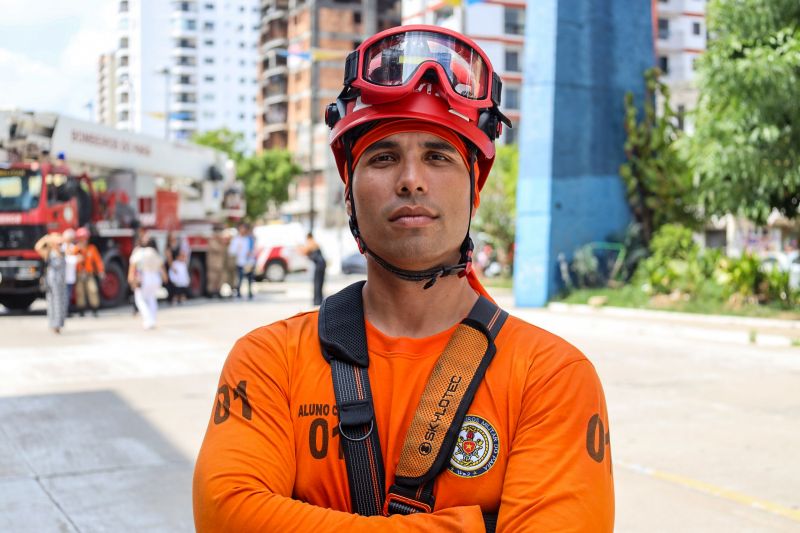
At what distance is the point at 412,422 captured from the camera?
76.1 inches

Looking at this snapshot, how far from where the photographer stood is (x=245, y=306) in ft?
76.6

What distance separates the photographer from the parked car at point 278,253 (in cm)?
3806

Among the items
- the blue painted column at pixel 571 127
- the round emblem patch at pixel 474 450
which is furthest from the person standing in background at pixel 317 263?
the round emblem patch at pixel 474 450

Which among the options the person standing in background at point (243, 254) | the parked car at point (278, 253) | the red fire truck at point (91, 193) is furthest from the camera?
the parked car at point (278, 253)

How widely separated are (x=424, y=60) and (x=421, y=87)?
89 mm

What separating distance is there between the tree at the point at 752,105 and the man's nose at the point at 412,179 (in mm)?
15272

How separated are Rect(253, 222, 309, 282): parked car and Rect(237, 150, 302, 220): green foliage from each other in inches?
1218

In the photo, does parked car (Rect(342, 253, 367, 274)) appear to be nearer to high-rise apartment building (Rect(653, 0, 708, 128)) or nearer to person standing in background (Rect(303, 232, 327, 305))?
person standing in background (Rect(303, 232, 327, 305))

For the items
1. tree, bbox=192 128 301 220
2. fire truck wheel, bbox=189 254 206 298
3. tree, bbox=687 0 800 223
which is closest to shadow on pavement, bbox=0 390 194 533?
tree, bbox=687 0 800 223

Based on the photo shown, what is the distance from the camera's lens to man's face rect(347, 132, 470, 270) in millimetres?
2035

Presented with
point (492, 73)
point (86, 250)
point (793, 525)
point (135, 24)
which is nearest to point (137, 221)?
point (86, 250)

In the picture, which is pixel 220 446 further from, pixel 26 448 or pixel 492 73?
pixel 26 448

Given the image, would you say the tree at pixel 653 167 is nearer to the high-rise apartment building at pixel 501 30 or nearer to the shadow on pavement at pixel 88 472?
the shadow on pavement at pixel 88 472

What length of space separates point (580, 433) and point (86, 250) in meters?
19.9
